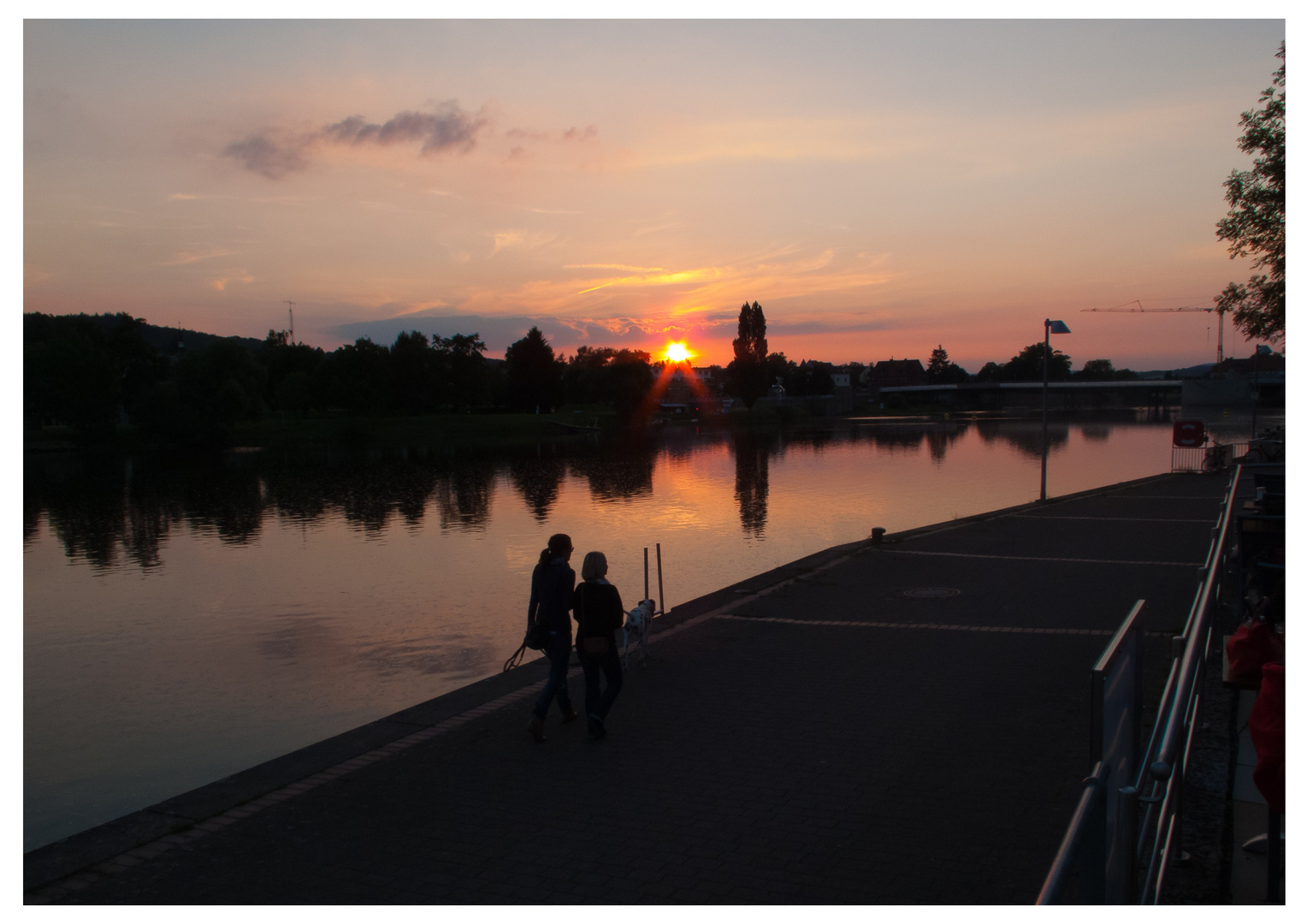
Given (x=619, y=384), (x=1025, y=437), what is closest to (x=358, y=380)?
(x=619, y=384)

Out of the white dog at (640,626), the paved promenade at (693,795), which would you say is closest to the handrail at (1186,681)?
the paved promenade at (693,795)

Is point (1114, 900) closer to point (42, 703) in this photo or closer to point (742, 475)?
point (42, 703)

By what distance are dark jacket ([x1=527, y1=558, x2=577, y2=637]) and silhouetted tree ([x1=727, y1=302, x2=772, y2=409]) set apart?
126 metres

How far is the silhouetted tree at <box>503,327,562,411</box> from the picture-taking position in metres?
113

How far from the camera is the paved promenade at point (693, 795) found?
5418mm

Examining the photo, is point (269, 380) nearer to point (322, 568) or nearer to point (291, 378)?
point (291, 378)

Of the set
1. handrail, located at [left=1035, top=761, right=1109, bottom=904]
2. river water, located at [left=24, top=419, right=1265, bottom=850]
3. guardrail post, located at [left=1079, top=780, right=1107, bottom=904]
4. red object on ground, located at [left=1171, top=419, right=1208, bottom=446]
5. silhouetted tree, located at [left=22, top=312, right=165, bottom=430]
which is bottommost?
river water, located at [left=24, top=419, right=1265, bottom=850]

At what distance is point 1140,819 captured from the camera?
4469 millimetres

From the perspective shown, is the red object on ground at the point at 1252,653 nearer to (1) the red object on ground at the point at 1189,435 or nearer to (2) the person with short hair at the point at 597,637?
(2) the person with short hair at the point at 597,637

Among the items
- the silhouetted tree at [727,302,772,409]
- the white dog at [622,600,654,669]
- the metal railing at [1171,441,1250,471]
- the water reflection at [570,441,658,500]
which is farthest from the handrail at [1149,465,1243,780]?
the silhouetted tree at [727,302,772,409]

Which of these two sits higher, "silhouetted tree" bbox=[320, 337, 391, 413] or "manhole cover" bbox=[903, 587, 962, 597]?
"silhouetted tree" bbox=[320, 337, 391, 413]

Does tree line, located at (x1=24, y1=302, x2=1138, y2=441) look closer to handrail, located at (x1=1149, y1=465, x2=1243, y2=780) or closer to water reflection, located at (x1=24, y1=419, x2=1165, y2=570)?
water reflection, located at (x1=24, y1=419, x2=1165, y2=570)

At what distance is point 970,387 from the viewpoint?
551 feet

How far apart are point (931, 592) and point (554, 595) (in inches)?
313
